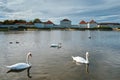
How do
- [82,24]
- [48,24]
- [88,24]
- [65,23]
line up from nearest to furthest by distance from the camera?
[48,24], [88,24], [82,24], [65,23]

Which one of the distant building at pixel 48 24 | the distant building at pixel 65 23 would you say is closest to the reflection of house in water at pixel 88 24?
the distant building at pixel 65 23

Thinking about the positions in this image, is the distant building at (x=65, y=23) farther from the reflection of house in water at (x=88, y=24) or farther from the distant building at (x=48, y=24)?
the distant building at (x=48, y=24)

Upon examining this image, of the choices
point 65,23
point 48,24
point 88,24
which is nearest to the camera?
point 48,24

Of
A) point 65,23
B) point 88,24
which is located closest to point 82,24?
point 88,24

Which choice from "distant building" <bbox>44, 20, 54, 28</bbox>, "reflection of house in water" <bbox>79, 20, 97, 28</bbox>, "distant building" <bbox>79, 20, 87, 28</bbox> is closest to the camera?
"distant building" <bbox>44, 20, 54, 28</bbox>

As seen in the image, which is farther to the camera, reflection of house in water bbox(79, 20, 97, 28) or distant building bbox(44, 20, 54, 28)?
reflection of house in water bbox(79, 20, 97, 28)

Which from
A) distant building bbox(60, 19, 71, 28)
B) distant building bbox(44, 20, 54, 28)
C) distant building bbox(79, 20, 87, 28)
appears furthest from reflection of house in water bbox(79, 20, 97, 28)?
distant building bbox(44, 20, 54, 28)

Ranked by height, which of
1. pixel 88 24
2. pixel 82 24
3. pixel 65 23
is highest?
pixel 65 23

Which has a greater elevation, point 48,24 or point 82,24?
point 82,24

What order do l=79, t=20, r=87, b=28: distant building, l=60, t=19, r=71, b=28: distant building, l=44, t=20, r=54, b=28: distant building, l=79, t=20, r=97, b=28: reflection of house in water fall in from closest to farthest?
l=44, t=20, r=54, b=28: distant building
l=79, t=20, r=97, b=28: reflection of house in water
l=79, t=20, r=87, b=28: distant building
l=60, t=19, r=71, b=28: distant building

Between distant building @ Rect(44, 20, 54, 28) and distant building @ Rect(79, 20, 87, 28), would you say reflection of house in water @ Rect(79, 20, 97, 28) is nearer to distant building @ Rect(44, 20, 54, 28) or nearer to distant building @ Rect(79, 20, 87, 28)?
distant building @ Rect(79, 20, 87, 28)

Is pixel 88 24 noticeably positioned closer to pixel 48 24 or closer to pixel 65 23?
pixel 65 23

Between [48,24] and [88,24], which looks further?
[88,24]

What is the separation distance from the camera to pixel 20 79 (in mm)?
12016
